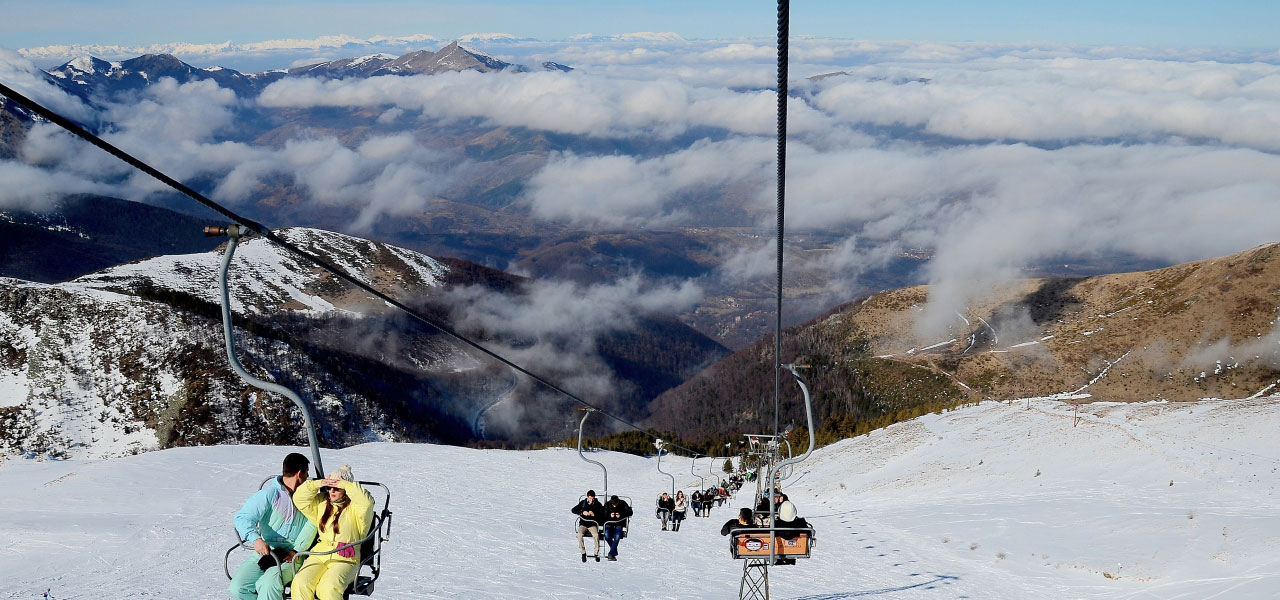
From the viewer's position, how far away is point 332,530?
11.0m

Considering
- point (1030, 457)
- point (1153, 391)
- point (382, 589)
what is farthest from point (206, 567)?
point (1153, 391)

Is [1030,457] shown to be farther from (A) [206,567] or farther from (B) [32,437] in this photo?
(B) [32,437]

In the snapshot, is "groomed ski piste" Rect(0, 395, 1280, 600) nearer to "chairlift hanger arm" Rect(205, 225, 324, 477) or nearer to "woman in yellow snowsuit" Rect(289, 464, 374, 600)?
"woman in yellow snowsuit" Rect(289, 464, 374, 600)

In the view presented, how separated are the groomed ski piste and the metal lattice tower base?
4.11 feet

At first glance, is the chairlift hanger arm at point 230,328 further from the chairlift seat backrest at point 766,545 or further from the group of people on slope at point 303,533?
the chairlift seat backrest at point 766,545

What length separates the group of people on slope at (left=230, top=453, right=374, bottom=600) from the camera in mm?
10828

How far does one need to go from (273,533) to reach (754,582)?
18.6 metres

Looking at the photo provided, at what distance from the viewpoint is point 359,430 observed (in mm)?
169500

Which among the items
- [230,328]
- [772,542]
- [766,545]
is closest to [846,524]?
[766,545]

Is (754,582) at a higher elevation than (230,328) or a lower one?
lower

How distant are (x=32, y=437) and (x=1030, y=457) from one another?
153756mm

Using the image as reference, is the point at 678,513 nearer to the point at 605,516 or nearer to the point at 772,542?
the point at 605,516

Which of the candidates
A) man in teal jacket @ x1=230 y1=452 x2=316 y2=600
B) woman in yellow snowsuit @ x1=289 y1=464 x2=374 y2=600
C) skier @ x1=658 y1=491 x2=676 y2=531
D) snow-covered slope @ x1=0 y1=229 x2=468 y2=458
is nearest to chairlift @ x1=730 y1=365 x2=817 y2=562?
woman in yellow snowsuit @ x1=289 y1=464 x2=374 y2=600

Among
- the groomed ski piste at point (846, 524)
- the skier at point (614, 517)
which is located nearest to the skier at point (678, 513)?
the groomed ski piste at point (846, 524)
